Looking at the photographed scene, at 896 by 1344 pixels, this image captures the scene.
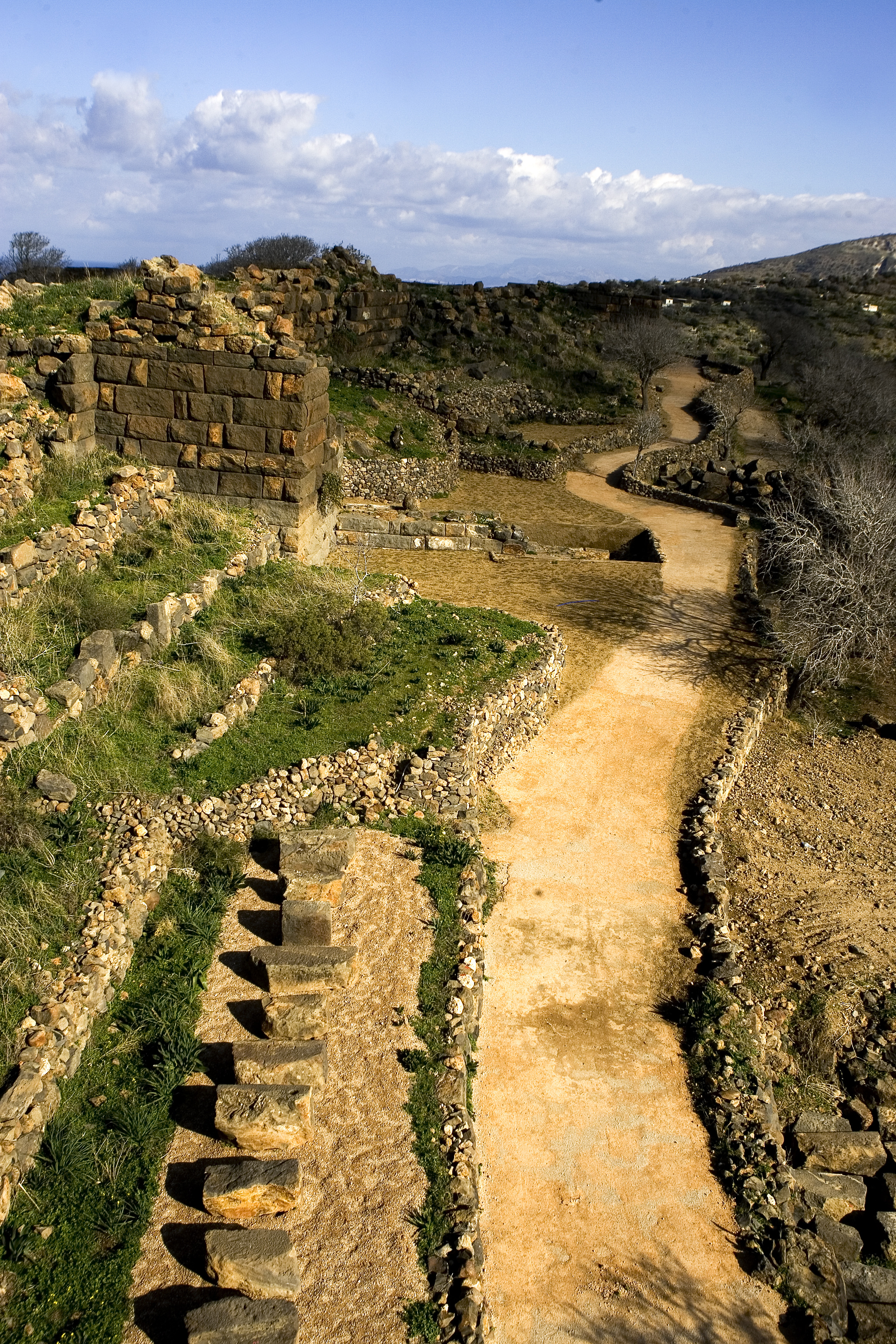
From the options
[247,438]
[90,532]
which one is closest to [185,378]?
[247,438]

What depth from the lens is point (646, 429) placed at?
29.7 m

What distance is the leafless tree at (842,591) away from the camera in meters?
15.3

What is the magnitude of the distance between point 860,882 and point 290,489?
35.3ft

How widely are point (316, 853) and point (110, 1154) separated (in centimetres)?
325

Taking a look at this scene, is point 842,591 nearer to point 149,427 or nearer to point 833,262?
point 149,427

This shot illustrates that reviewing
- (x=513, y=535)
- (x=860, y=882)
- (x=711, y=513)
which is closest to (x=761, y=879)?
(x=860, y=882)

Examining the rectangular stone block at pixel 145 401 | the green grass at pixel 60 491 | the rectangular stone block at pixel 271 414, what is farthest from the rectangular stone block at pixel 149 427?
the rectangular stone block at pixel 271 414

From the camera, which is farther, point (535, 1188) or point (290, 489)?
point (290, 489)

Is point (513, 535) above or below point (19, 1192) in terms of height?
above

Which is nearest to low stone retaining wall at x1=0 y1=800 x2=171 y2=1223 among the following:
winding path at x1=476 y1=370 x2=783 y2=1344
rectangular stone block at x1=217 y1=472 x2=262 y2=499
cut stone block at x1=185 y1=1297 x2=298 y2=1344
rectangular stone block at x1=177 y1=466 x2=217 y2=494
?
cut stone block at x1=185 y1=1297 x2=298 y2=1344

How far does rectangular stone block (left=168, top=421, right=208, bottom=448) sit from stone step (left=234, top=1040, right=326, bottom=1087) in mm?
11717

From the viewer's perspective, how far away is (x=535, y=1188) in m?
7.18

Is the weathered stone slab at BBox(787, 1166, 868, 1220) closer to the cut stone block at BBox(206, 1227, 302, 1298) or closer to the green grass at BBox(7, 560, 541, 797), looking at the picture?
the cut stone block at BBox(206, 1227, 302, 1298)

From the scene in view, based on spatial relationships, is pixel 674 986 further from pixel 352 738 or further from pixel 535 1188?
pixel 352 738
